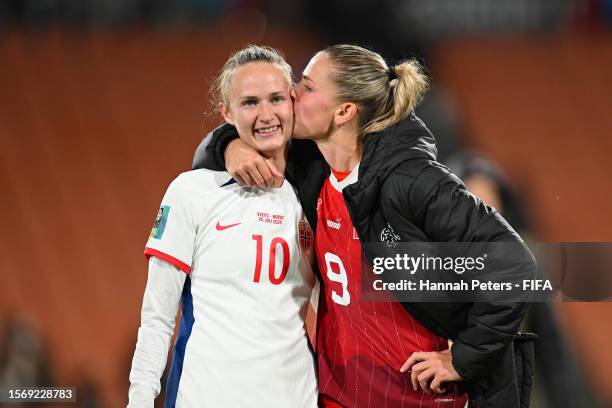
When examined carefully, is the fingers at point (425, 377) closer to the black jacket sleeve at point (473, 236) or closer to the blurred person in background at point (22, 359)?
the black jacket sleeve at point (473, 236)

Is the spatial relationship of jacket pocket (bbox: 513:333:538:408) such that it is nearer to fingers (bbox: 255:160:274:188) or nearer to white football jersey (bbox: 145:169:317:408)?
white football jersey (bbox: 145:169:317:408)

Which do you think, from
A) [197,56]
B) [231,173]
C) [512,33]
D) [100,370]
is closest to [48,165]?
[197,56]

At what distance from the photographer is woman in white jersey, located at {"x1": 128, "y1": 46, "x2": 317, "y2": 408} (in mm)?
2371

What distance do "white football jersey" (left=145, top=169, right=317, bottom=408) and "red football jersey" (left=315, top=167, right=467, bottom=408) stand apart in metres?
0.10

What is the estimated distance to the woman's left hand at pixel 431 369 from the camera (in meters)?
2.38

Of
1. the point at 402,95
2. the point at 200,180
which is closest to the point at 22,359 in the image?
the point at 200,180

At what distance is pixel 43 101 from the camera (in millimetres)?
8359

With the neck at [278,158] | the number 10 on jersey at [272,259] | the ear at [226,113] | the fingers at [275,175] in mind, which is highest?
the ear at [226,113]

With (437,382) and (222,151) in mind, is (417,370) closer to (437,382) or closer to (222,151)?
(437,382)

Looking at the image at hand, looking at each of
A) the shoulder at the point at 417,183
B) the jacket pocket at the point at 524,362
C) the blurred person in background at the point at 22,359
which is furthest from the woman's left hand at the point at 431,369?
A: the blurred person in background at the point at 22,359

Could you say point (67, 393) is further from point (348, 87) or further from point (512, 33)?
point (512, 33)

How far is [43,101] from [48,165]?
2.63ft

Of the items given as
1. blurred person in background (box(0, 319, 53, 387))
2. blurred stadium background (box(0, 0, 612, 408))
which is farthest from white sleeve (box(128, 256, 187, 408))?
blurred stadium background (box(0, 0, 612, 408))

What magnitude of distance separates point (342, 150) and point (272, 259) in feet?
1.34
